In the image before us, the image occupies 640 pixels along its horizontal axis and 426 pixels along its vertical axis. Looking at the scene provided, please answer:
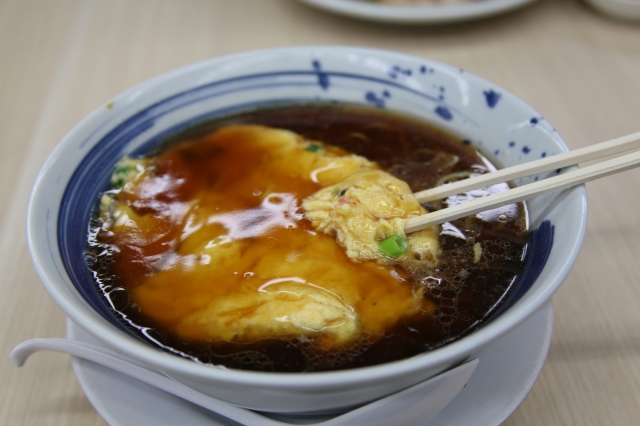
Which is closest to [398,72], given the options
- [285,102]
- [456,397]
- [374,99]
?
[374,99]

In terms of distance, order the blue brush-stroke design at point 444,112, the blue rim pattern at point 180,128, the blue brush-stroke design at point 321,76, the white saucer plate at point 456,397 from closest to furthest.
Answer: the white saucer plate at point 456,397, the blue rim pattern at point 180,128, the blue brush-stroke design at point 444,112, the blue brush-stroke design at point 321,76

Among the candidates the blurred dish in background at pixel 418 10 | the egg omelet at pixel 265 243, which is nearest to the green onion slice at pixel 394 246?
the egg omelet at pixel 265 243

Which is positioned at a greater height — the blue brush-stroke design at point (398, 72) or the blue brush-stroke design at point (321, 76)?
the blue brush-stroke design at point (321, 76)

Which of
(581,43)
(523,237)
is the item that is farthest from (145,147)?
(581,43)

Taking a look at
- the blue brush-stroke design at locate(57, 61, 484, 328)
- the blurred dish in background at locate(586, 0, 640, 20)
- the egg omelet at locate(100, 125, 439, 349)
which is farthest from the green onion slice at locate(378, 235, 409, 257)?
the blurred dish in background at locate(586, 0, 640, 20)

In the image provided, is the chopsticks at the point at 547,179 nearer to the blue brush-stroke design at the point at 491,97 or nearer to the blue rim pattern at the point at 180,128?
the blue rim pattern at the point at 180,128

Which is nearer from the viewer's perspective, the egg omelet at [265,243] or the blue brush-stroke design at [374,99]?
the egg omelet at [265,243]
